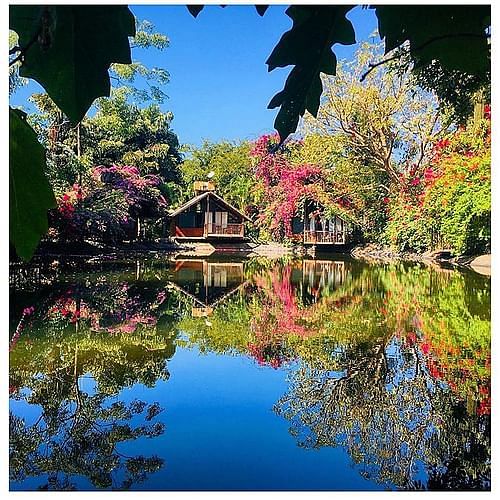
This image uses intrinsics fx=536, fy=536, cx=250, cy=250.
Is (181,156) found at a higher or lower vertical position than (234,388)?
higher

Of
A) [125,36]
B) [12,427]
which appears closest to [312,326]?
[12,427]

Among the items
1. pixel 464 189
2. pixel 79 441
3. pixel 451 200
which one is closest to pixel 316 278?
pixel 451 200

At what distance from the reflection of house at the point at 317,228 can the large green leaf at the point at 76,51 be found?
541 centimetres

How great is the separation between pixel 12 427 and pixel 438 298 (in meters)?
3.42

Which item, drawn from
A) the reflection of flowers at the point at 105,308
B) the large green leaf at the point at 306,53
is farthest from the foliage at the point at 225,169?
the large green leaf at the point at 306,53

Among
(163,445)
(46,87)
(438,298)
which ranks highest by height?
(46,87)

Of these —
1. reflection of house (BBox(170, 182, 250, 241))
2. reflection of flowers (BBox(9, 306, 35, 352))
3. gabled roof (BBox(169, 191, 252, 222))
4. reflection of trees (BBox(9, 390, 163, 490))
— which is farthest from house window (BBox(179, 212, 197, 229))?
reflection of trees (BBox(9, 390, 163, 490))

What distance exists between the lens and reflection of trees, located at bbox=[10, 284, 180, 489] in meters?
2.06

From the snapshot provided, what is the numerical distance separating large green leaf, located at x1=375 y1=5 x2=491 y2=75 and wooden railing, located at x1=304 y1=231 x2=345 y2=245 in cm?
543

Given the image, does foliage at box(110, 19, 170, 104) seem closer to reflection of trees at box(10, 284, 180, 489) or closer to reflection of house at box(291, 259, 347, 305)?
reflection of trees at box(10, 284, 180, 489)

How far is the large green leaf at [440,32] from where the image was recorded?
0.24m

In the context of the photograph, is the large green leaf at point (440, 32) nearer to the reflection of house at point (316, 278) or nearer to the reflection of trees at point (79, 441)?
the reflection of trees at point (79, 441)
